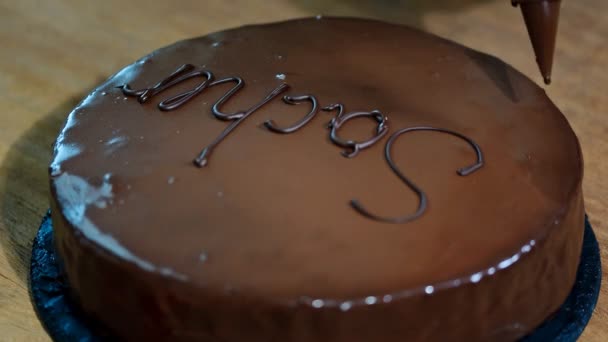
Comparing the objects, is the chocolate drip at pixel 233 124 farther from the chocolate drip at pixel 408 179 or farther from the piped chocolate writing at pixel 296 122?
the chocolate drip at pixel 408 179

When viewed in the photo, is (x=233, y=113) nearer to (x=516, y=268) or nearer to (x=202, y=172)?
(x=202, y=172)

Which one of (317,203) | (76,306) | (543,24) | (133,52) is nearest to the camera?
(317,203)

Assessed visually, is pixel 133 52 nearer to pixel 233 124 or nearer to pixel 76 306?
pixel 233 124

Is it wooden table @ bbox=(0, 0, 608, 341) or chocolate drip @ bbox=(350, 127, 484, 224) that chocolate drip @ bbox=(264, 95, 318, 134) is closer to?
chocolate drip @ bbox=(350, 127, 484, 224)

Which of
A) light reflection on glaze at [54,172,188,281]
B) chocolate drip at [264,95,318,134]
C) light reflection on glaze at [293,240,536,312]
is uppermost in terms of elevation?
light reflection on glaze at [54,172,188,281]

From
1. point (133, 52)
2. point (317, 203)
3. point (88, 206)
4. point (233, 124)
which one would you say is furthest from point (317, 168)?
point (133, 52)

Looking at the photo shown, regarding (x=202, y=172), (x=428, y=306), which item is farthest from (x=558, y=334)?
(x=202, y=172)

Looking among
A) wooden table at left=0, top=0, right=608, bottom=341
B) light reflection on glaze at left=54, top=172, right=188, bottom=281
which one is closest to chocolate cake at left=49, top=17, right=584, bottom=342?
light reflection on glaze at left=54, top=172, right=188, bottom=281
